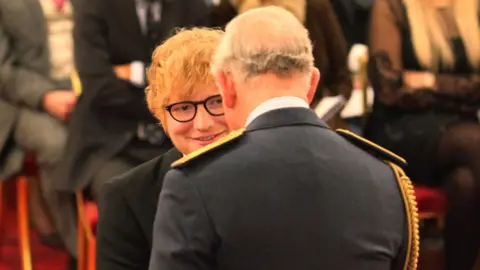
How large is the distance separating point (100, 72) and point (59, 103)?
0.29m

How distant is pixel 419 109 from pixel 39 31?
1.41 m

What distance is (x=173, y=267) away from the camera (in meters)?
1.06

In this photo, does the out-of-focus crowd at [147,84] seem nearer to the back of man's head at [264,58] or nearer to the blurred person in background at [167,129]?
the blurred person in background at [167,129]

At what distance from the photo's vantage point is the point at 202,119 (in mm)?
1548

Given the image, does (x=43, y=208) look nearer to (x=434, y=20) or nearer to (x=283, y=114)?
(x=434, y=20)

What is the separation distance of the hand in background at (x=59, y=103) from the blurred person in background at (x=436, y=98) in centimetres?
108

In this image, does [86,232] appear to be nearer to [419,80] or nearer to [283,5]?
[283,5]

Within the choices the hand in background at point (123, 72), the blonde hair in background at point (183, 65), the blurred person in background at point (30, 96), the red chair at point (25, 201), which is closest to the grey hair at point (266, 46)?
the blonde hair in background at point (183, 65)

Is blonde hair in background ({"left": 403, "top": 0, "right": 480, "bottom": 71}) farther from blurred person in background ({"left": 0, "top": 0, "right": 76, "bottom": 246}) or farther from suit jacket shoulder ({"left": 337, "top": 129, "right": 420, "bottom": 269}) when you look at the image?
suit jacket shoulder ({"left": 337, "top": 129, "right": 420, "bottom": 269})

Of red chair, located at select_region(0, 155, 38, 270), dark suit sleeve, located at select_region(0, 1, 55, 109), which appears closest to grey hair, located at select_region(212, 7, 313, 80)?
dark suit sleeve, located at select_region(0, 1, 55, 109)

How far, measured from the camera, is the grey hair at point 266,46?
1.08 metres

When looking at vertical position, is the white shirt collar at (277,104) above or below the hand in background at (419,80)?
above

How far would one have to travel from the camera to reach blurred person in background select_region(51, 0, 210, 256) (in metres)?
2.53

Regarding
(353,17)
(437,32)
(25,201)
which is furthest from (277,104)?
(353,17)
